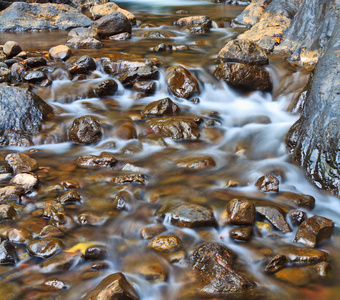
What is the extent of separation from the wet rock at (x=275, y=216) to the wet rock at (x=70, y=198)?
2.15 meters

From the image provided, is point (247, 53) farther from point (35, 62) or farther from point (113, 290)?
point (113, 290)

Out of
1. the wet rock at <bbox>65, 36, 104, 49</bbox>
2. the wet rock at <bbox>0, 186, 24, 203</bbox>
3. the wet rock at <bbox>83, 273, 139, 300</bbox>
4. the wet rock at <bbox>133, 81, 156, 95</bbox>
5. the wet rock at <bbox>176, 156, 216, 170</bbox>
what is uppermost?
the wet rock at <bbox>65, 36, 104, 49</bbox>

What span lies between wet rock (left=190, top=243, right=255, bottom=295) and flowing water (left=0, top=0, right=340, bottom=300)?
0.46 ft

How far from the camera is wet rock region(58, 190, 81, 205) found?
13.9 feet

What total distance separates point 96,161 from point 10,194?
134cm

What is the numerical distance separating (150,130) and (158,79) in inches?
91.1

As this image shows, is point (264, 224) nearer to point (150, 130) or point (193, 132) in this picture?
point (193, 132)

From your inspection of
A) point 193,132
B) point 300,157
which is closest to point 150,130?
point 193,132

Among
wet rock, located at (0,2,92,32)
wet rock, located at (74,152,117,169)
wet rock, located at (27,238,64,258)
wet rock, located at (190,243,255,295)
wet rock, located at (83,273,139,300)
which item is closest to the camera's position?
wet rock, located at (83,273,139,300)

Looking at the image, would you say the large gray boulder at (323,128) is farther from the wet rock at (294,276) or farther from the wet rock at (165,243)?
the wet rock at (165,243)

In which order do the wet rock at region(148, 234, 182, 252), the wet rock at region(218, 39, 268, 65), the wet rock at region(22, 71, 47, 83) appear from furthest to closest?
1. the wet rock at region(218, 39, 268, 65)
2. the wet rock at region(22, 71, 47, 83)
3. the wet rock at region(148, 234, 182, 252)

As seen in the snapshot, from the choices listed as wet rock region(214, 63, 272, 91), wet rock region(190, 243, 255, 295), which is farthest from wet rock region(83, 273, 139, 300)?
wet rock region(214, 63, 272, 91)

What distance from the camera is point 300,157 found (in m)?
5.05

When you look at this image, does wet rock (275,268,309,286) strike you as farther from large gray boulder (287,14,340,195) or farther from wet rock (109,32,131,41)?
wet rock (109,32,131,41)
